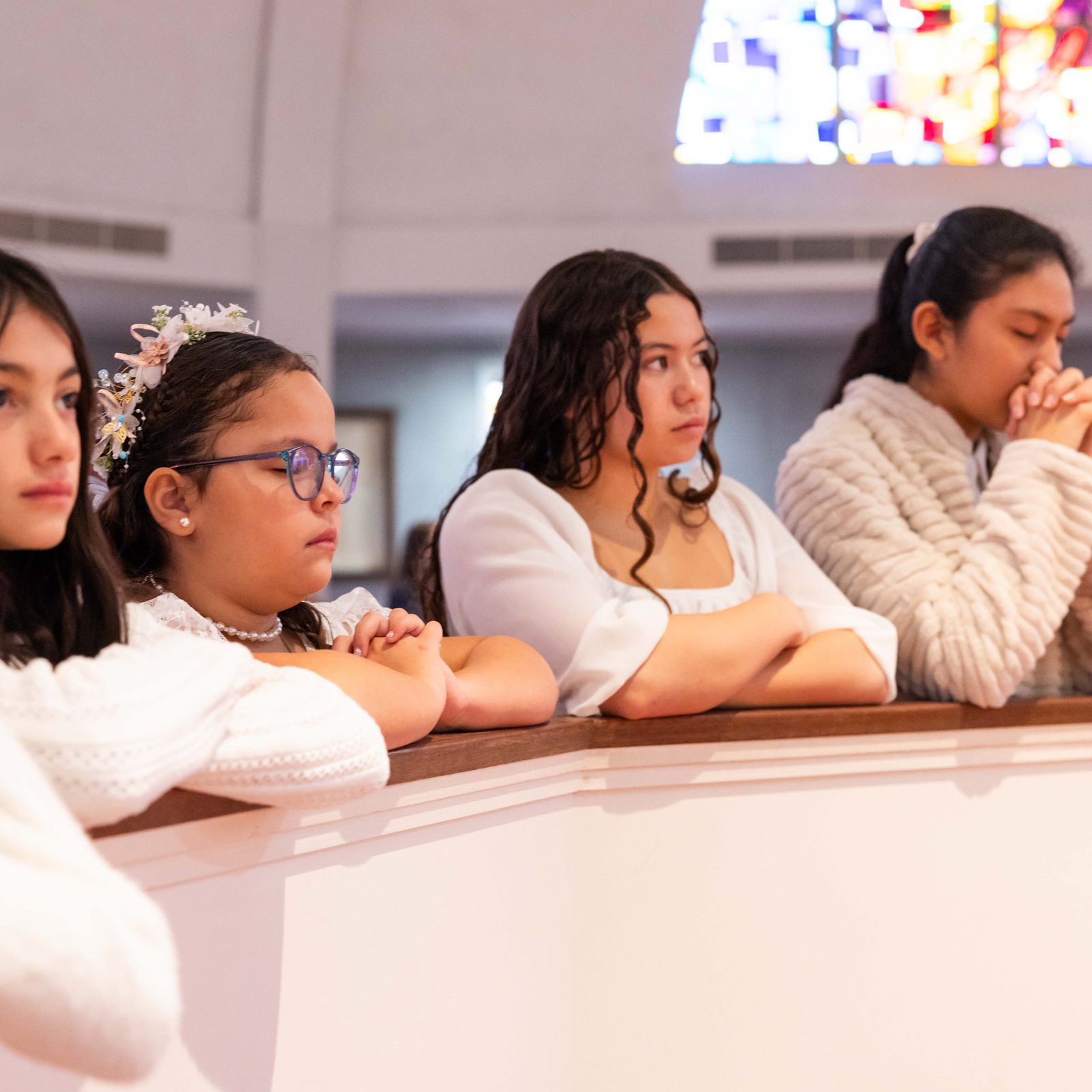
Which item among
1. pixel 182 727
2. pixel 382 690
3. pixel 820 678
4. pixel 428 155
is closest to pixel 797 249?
pixel 428 155

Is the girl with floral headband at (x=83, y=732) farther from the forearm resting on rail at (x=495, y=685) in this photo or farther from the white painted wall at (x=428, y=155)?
the white painted wall at (x=428, y=155)

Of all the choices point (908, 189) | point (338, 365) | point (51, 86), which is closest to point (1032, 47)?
point (908, 189)

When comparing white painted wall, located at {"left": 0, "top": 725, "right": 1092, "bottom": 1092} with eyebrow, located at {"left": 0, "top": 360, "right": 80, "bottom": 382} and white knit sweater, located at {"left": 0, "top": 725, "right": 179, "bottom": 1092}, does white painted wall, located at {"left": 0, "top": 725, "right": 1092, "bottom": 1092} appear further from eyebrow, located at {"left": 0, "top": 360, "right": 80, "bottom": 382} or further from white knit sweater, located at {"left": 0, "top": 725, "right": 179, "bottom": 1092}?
eyebrow, located at {"left": 0, "top": 360, "right": 80, "bottom": 382}

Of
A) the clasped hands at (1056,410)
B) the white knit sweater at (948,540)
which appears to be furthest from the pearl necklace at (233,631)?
the clasped hands at (1056,410)

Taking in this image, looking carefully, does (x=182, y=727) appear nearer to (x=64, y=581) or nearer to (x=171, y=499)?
(x=64, y=581)

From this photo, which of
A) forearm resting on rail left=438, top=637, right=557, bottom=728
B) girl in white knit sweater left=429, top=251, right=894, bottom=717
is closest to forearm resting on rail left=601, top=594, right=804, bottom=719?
girl in white knit sweater left=429, top=251, right=894, bottom=717

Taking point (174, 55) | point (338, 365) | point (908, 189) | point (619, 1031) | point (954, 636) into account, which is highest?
point (174, 55)

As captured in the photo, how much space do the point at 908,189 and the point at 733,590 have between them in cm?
710

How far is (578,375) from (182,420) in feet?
2.28

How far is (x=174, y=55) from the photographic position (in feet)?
25.8

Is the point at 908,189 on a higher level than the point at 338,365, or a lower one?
higher

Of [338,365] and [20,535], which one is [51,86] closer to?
[338,365]

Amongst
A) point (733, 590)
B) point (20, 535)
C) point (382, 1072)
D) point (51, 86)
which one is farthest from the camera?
point (51, 86)

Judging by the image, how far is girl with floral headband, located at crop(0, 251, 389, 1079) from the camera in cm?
84
